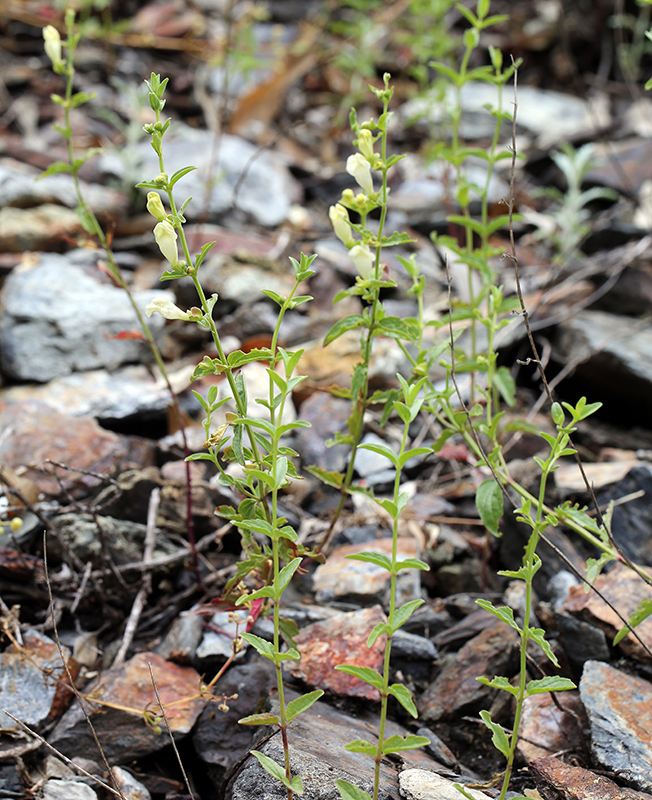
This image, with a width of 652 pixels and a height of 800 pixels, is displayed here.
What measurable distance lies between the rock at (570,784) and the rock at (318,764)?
0.26 metres

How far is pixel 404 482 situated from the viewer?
284cm

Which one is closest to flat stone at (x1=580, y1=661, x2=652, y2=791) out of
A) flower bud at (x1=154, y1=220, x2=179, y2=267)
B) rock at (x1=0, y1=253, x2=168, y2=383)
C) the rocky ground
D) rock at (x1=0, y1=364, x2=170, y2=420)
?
the rocky ground

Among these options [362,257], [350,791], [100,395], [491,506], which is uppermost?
[362,257]

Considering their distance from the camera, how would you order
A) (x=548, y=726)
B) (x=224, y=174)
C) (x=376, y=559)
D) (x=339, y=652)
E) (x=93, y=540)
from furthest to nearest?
1. (x=224, y=174)
2. (x=93, y=540)
3. (x=339, y=652)
4. (x=548, y=726)
5. (x=376, y=559)

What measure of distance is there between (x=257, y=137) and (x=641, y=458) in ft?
13.7

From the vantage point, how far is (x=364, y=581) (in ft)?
7.24

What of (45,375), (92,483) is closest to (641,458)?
(92,483)

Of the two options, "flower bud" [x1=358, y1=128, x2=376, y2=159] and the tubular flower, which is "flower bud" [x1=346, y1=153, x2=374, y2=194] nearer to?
"flower bud" [x1=358, y1=128, x2=376, y2=159]

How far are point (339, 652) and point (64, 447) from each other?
1.34m

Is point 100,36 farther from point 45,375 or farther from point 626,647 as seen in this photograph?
point 626,647

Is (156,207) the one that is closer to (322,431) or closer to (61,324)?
(322,431)

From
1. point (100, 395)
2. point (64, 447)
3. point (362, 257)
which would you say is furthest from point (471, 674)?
point (100, 395)

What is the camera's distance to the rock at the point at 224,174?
4406 millimetres

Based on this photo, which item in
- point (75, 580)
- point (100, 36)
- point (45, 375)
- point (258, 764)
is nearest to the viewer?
point (258, 764)
